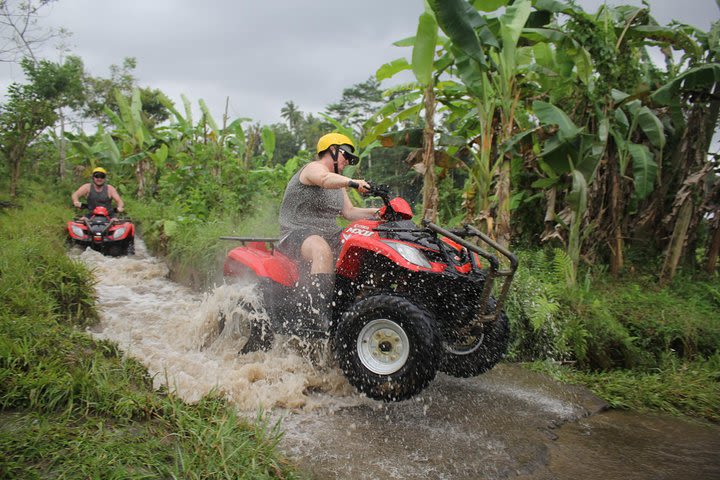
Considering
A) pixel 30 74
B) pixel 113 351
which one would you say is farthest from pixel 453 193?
pixel 30 74

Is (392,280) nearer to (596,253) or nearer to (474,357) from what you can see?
(474,357)

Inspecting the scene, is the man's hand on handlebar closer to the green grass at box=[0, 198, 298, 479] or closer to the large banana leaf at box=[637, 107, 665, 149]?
the green grass at box=[0, 198, 298, 479]

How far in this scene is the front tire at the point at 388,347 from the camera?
335 cm

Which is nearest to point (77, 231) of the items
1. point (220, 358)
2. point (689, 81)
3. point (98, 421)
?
Answer: point (220, 358)

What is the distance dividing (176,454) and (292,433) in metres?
0.98

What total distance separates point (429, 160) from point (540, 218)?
2436 millimetres

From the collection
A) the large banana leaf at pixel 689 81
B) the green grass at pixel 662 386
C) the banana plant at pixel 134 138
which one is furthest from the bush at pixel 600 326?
the banana plant at pixel 134 138

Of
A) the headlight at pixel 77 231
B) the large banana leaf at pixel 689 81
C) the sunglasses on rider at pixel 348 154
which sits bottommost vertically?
the headlight at pixel 77 231

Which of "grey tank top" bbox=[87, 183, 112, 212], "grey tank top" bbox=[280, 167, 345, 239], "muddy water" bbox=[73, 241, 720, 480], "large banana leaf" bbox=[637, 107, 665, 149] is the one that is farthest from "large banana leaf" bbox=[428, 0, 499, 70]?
"grey tank top" bbox=[87, 183, 112, 212]

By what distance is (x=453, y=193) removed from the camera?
33.2ft

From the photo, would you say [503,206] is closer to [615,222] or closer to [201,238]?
[615,222]

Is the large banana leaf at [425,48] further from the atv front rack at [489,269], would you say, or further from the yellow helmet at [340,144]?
the atv front rack at [489,269]

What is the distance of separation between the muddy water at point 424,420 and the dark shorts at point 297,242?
512 millimetres

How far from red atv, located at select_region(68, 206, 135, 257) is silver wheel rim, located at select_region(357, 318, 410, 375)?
7.60m
